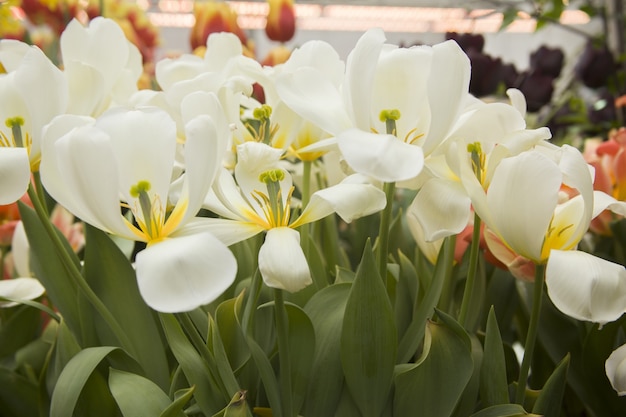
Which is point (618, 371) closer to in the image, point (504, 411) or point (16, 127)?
point (504, 411)

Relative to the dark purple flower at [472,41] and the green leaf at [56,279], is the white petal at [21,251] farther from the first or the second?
the dark purple flower at [472,41]

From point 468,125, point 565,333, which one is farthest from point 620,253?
point 468,125

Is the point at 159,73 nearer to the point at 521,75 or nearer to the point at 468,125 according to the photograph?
the point at 468,125

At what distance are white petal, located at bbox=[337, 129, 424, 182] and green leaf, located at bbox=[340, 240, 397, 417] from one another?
0.06 metres

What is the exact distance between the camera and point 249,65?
1.19 ft

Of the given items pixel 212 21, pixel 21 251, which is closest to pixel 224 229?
pixel 21 251

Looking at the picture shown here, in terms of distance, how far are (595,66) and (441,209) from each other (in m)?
0.81

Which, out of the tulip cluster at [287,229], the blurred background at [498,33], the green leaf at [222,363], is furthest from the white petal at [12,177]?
the blurred background at [498,33]

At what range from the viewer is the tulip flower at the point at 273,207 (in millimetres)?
263

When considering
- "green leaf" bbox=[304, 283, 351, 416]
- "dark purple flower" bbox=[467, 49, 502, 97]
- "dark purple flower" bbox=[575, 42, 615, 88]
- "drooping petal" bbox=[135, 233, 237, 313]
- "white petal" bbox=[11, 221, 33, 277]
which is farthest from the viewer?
"dark purple flower" bbox=[575, 42, 615, 88]

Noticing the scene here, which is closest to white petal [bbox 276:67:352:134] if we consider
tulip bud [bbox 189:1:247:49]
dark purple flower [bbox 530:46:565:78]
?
tulip bud [bbox 189:1:247:49]

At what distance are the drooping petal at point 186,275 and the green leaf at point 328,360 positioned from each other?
0.12 metres

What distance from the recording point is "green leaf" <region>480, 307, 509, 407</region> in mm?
338

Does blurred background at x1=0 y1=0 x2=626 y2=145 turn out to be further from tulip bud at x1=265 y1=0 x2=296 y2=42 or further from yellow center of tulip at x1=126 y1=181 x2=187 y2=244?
yellow center of tulip at x1=126 y1=181 x2=187 y2=244
